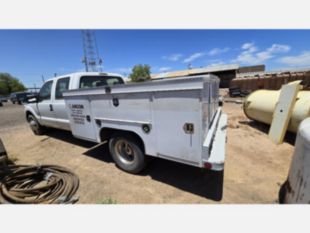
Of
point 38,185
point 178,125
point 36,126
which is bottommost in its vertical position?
point 38,185

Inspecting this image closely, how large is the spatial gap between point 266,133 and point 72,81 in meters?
6.54

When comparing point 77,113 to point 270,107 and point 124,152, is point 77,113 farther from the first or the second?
point 270,107

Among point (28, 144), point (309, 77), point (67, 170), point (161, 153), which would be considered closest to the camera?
point (161, 153)

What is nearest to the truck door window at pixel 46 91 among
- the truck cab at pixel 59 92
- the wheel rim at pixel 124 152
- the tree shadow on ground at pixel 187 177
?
the truck cab at pixel 59 92

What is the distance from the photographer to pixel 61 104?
4395 millimetres

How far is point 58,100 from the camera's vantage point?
4562 millimetres

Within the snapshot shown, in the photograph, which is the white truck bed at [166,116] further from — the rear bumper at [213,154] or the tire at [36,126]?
the tire at [36,126]

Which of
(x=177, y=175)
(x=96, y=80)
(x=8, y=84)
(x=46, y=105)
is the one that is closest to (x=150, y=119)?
(x=177, y=175)

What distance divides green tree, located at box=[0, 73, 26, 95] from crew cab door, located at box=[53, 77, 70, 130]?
8000cm

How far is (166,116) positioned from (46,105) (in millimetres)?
4464

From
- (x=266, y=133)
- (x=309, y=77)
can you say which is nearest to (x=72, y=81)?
(x=266, y=133)

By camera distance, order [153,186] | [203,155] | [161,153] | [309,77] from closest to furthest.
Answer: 1. [203,155]
2. [161,153]
3. [153,186]
4. [309,77]

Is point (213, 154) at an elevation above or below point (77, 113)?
below

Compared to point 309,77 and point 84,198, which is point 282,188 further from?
point 309,77
